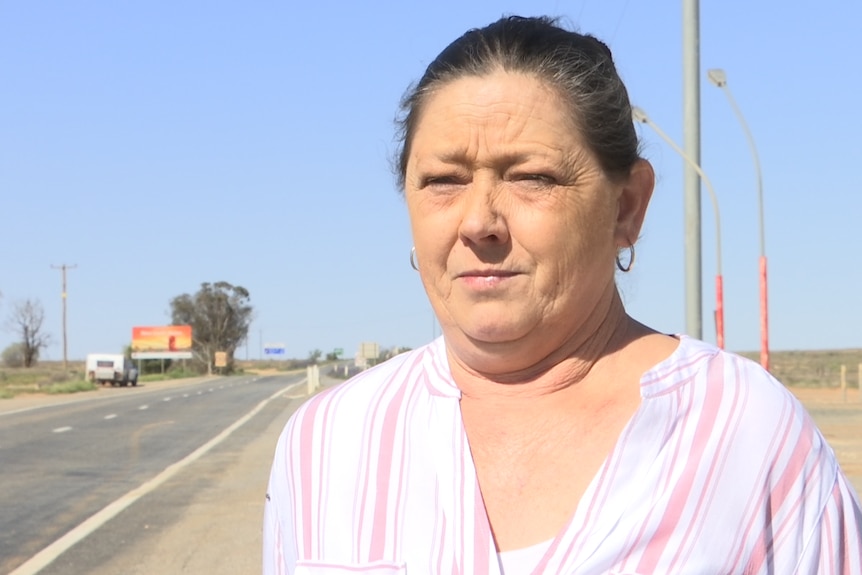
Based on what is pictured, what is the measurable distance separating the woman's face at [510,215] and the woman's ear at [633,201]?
0.06m

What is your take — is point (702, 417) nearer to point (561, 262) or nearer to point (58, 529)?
point (561, 262)

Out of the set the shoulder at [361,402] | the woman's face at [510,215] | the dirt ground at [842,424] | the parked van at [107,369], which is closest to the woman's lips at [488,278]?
the woman's face at [510,215]

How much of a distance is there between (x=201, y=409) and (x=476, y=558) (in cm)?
3550

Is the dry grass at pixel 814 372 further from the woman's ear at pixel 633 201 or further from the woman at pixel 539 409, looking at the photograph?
the woman at pixel 539 409

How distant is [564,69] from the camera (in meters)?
2.46

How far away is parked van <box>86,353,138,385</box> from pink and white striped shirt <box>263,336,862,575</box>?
8193 cm

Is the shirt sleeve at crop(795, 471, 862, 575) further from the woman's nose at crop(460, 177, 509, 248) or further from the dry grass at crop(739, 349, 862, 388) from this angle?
the dry grass at crop(739, 349, 862, 388)

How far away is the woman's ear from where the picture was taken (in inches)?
101

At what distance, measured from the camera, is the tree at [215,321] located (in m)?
136

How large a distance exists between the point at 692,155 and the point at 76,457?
10140 millimetres

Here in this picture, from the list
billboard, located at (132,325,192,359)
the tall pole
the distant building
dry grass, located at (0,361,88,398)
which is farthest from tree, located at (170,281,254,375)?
the tall pole

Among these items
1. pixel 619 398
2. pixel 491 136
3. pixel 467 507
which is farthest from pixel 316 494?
pixel 491 136

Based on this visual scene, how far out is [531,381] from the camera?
8.23 ft

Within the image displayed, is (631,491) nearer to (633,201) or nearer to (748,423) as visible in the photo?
(748,423)
